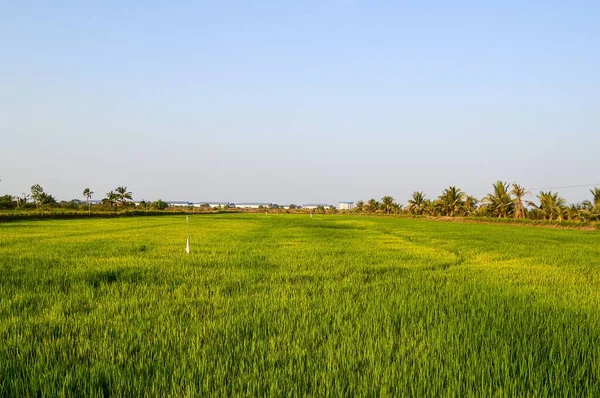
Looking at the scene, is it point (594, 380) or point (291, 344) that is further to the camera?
point (291, 344)

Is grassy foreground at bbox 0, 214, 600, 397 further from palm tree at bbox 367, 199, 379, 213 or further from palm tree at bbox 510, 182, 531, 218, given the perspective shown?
palm tree at bbox 367, 199, 379, 213

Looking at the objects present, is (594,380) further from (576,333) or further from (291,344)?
(291,344)

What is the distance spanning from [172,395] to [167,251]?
9.35 m

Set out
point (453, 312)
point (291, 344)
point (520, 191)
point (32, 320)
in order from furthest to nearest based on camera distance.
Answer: point (520, 191) < point (453, 312) < point (32, 320) < point (291, 344)

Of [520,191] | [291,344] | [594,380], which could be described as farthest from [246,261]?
[520,191]

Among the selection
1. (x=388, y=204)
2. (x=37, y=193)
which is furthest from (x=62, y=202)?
(x=388, y=204)

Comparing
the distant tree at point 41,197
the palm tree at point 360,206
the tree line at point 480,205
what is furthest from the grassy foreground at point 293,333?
the palm tree at point 360,206

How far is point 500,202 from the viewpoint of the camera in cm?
4934

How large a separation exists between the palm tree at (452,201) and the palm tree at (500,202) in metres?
9.00

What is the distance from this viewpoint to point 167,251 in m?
11.2

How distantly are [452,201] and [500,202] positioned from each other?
38.8ft

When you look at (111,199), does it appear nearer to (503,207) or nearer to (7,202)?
(7,202)

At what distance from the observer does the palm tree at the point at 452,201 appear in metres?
60.4

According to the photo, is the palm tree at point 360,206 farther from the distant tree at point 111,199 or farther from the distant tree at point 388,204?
the distant tree at point 111,199
